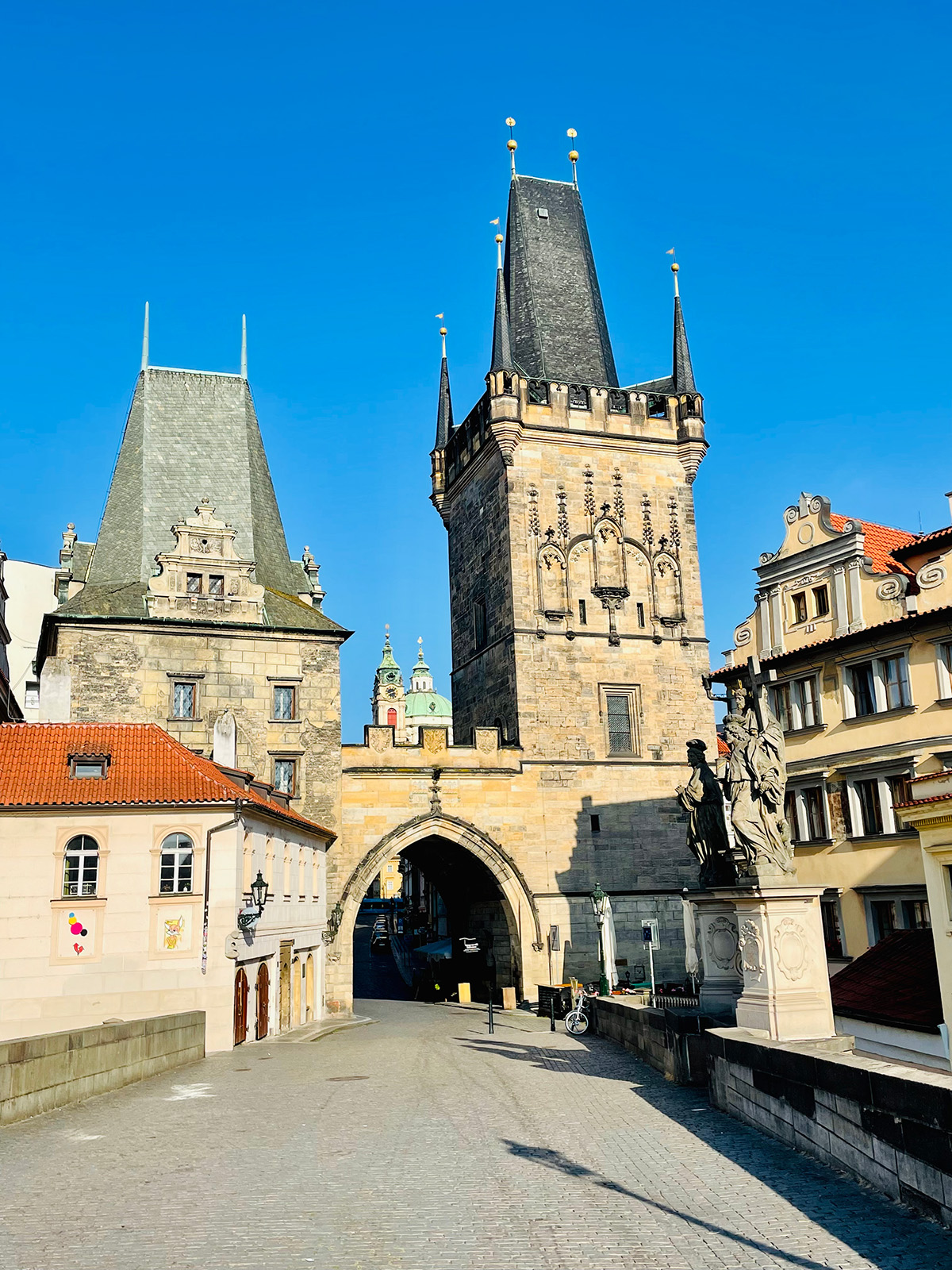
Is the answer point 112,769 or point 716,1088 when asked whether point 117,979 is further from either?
point 716,1088

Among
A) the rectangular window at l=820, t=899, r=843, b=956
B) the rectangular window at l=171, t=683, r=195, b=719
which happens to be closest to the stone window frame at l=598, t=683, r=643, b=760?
the rectangular window at l=820, t=899, r=843, b=956

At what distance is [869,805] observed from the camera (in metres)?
25.1

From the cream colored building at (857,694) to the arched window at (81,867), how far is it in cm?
1561

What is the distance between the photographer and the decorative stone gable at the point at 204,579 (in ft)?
109

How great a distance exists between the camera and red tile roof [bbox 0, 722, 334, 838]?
2142 centimetres

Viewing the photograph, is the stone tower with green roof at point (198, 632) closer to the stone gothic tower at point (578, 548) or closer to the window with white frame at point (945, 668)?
the stone gothic tower at point (578, 548)

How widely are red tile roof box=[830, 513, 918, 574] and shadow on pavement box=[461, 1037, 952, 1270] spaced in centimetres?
1602

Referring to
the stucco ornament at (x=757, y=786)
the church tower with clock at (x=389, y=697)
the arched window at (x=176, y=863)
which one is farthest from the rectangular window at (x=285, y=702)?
the church tower with clock at (x=389, y=697)

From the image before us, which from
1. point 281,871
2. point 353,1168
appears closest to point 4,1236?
point 353,1168

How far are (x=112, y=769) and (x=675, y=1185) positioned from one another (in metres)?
16.9

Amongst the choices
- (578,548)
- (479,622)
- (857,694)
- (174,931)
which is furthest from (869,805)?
(479,622)

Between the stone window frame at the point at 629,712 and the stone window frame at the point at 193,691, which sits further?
the stone window frame at the point at 629,712

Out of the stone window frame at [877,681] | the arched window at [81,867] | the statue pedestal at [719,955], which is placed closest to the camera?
the statue pedestal at [719,955]

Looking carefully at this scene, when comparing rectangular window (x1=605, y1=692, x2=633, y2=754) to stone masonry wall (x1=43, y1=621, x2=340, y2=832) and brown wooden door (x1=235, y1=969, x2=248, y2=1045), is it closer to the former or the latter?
stone masonry wall (x1=43, y1=621, x2=340, y2=832)
